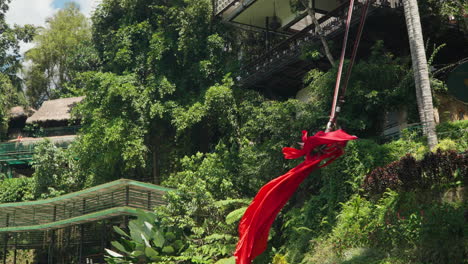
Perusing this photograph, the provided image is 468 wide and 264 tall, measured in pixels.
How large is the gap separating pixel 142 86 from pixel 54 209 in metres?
6.54

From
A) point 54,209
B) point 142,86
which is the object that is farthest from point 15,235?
point 142,86

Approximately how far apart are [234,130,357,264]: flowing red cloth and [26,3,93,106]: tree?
31295 mm

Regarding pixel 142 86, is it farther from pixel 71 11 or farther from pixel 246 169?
pixel 71 11

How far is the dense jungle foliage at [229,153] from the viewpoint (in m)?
12.0

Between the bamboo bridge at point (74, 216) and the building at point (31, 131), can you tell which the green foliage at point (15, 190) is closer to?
the bamboo bridge at point (74, 216)

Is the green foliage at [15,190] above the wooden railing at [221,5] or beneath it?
beneath

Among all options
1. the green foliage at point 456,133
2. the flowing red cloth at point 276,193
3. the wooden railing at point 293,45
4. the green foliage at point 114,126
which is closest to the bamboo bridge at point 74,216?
the green foliage at point 114,126

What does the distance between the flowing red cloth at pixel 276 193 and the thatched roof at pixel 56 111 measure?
26.5 metres

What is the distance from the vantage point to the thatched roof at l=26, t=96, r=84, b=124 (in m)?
35.0

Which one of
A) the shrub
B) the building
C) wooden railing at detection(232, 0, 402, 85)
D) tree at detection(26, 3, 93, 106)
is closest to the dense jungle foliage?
the shrub

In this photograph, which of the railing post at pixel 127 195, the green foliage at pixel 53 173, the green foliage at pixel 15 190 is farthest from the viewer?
the green foliage at pixel 15 190

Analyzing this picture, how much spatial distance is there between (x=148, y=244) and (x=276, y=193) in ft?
23.7

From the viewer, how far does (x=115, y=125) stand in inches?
918

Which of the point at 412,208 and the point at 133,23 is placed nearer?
the point at 412,208
